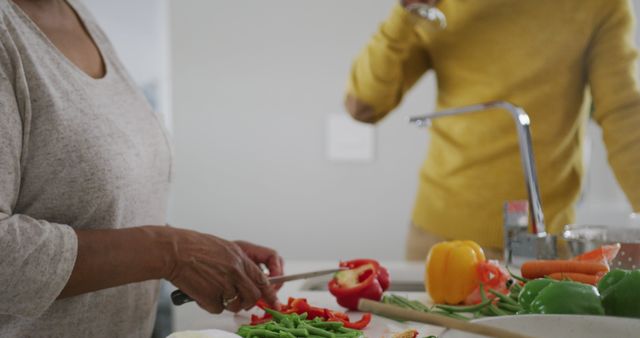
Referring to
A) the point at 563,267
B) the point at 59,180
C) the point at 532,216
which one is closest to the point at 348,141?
the point at 532,216

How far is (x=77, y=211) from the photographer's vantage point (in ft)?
3.39

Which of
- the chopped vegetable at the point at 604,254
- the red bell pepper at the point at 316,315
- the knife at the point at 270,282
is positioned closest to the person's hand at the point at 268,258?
the knife at the point at 270,282

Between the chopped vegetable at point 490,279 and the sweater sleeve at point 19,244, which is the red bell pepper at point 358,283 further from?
the sweater sleeve at point 19,244

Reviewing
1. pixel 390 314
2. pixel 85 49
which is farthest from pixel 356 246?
pixel 390 314

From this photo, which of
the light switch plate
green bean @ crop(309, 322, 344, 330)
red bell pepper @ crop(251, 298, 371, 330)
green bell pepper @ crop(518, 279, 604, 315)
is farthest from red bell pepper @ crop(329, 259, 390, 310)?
the light switch plate

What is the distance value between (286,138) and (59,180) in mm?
2329

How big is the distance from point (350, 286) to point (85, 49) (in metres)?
0.62

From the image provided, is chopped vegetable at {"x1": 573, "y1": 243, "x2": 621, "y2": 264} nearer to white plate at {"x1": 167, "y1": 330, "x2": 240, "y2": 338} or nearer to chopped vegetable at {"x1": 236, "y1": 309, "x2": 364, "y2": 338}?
chopped vegetable at {"x1": 236, "y1": 309, "x2": 364, "y2": 338}

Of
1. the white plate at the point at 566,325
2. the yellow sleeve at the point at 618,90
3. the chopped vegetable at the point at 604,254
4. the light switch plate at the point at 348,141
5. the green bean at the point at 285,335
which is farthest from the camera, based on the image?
the light switch plate at the point at 348,141

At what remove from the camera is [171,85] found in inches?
131

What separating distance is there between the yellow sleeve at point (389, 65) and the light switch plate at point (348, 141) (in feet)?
4.34

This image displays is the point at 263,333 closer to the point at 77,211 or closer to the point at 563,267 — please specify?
the point at 77,211

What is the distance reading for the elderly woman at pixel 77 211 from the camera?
2.98 ft

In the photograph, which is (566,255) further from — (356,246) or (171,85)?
(171,85)
